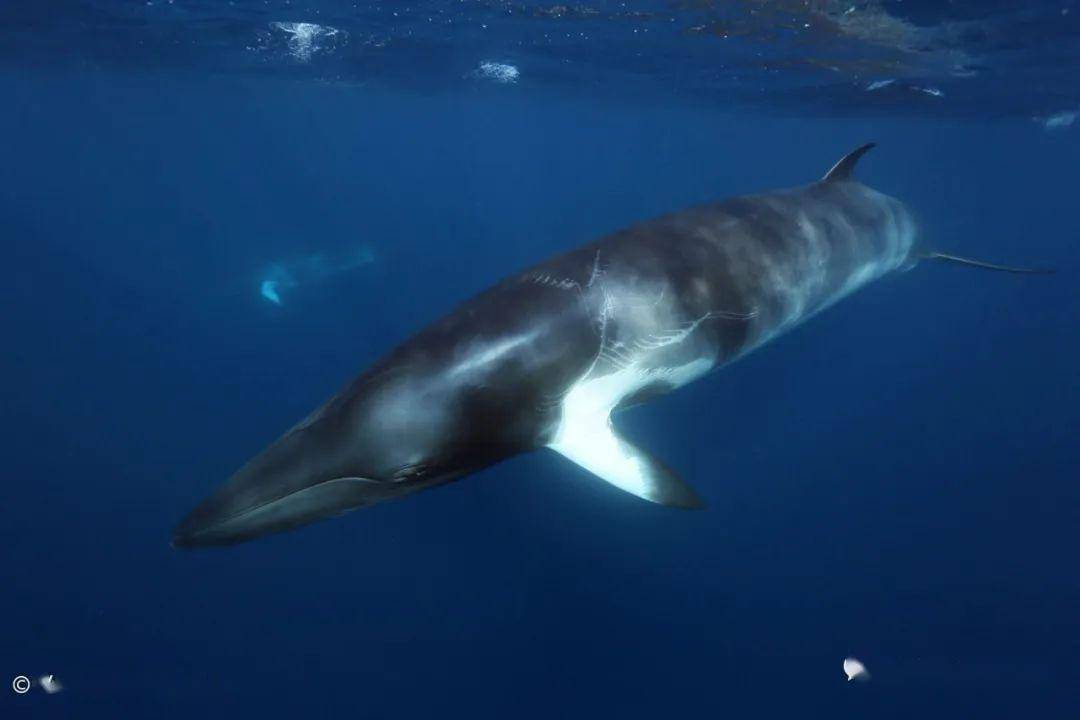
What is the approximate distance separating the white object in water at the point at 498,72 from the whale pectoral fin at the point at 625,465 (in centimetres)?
2227

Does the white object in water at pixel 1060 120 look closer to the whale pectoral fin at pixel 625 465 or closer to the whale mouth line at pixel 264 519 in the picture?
the whale pectoral fin at pixel 625 465

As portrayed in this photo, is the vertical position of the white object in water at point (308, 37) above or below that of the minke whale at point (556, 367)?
above

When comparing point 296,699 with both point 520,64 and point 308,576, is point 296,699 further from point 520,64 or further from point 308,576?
point 520,64

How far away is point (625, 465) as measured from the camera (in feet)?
20.7

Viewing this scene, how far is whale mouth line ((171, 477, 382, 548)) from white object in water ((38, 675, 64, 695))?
1028 centimetres

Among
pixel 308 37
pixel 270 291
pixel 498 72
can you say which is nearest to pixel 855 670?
pixel 270 291

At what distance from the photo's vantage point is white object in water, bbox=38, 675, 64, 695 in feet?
40.6

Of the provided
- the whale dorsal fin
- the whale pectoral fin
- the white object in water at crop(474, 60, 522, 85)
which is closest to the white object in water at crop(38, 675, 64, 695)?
the whale pectoral fin

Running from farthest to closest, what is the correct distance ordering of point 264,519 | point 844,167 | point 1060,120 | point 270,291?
point 1060,120, point 270,291, point 844,167, point 264,519

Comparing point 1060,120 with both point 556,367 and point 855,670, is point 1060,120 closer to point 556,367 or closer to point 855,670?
point 855,670

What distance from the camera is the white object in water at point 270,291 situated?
2378 centimetres

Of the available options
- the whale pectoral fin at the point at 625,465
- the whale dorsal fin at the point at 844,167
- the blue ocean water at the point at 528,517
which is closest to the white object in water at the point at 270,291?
the blue ocean water at the point at 528,517

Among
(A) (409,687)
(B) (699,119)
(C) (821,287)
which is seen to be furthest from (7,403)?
(B) (699,119)

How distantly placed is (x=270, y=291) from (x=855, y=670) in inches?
815
